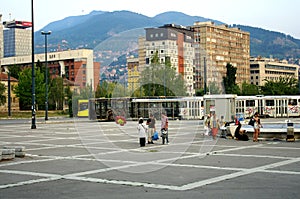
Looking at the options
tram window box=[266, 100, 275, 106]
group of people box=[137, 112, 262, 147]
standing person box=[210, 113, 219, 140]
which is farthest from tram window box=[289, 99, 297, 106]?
group of people box=[137, 112, 262, 147]

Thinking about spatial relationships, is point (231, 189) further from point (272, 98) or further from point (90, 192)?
point (272, 98)

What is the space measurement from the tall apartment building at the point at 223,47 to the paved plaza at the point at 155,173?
113400 mm

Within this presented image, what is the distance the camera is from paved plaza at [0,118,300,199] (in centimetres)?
1006

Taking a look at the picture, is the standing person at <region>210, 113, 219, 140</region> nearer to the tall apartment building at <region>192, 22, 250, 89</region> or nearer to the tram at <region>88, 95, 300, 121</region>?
the tram at <region>88, 95, 300, 121</region>

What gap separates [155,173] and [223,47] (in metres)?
149

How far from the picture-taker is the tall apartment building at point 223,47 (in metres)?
147

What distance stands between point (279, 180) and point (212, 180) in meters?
1.64

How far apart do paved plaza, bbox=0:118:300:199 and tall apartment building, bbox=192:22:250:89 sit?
11340 cm

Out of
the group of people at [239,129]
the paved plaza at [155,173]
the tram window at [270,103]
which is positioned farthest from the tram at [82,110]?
the paved plaza at [155,173]

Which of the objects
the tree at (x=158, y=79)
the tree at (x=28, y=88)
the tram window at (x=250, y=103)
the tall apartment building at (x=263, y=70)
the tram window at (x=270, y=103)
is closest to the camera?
the tree at (x=158, y=79)

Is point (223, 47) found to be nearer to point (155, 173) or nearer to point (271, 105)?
point (271, 105)

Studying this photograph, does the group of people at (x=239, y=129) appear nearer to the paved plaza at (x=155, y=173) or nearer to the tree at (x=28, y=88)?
the paved plaza at (x=155, y=173)

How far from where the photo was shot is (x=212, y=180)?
11.5 meters

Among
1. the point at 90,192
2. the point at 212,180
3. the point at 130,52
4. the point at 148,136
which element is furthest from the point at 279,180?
the point at 148,136
